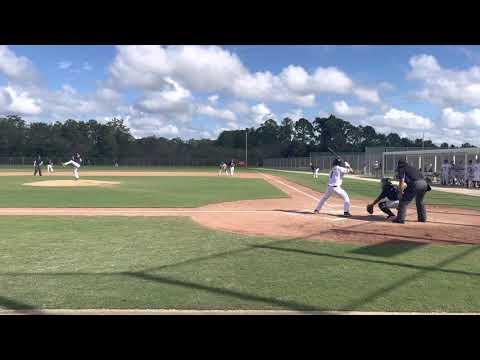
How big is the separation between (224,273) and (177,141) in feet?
377

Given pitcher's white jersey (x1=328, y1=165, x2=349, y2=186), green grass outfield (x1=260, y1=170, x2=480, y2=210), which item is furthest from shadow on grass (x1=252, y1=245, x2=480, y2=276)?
green grass outfield (x1=260, y1=170, x2=480, y2=210)

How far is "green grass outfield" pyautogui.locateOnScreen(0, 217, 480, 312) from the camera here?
4.68m

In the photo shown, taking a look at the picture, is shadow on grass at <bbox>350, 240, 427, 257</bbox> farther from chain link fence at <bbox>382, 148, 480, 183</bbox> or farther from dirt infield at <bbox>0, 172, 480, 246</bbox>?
chain link fence at <bbox>382, 148, 480, 183</bbox>

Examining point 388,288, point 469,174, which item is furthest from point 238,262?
point 469,174

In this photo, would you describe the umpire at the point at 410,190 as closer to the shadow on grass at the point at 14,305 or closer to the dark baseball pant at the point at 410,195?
the dark baseball pant at the point at 410,195

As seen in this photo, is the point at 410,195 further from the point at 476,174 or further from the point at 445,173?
the point at 445,173

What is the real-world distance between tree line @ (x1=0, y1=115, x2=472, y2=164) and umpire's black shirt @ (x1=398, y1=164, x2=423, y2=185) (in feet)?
266

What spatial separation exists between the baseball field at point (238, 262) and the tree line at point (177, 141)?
82.2 meters

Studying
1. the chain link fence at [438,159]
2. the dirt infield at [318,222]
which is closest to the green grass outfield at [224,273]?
the dirt infield at [318,222]

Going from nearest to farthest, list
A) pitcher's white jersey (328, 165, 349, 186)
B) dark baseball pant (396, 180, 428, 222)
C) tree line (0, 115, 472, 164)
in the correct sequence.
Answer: dark baseball pant (396, 180, 428, 222)
pitcher's white jersey (328, 165, 349, 186)
tree line (0, 115, 472, 164)

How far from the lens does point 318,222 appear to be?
11078 mm
